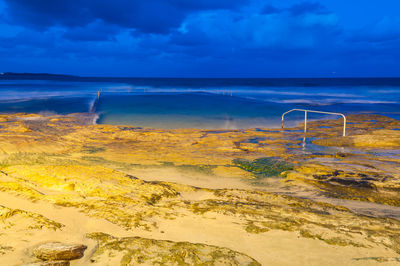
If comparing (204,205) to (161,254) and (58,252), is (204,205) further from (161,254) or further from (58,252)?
(58,252)

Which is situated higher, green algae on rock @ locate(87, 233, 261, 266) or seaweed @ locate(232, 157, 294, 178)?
seaweed @ locate(232, 157, 294, 178)

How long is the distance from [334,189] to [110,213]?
208 inches

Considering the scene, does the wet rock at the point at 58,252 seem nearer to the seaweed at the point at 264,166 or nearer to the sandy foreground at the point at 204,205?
the sandy foreground at the point at 204,205

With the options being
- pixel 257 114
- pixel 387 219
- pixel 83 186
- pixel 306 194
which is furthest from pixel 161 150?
pixel 257 114

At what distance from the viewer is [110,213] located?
236 inches

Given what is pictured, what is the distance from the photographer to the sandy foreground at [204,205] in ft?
15.5

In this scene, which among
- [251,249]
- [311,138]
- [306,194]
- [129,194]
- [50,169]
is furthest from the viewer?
[311,138]

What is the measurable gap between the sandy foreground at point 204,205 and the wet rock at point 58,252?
8 centimetres

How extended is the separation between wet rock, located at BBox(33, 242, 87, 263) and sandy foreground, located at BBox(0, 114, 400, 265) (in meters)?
0.08

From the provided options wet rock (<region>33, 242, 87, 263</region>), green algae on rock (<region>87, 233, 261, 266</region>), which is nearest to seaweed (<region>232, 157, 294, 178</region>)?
green algae on rock (<region>87, 233, 261, 266</region>)

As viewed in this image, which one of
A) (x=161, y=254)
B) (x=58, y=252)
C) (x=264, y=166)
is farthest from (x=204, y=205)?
(x=264, y=166)

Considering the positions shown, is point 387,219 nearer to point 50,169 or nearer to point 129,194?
point 129,194

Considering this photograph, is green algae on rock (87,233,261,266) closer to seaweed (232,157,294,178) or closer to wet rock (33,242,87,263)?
wet rock (33,242,87,263)

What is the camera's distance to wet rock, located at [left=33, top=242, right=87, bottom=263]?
14.5ft
